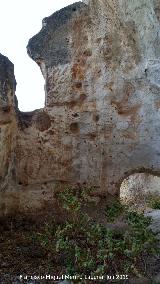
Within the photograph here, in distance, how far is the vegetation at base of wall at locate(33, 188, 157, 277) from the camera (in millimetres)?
5150

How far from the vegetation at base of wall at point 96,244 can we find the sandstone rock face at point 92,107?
0.75m

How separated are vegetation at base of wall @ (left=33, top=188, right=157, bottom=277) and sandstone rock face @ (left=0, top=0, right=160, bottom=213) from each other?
0.75 m

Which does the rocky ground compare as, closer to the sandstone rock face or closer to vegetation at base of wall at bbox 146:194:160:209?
the sandstone rock face

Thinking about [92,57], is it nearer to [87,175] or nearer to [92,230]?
[87,175]

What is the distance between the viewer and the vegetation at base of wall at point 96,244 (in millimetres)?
5150

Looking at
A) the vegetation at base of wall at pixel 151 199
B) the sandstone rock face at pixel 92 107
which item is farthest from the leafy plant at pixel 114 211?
the vegetation at base of wall at pixel 151 199

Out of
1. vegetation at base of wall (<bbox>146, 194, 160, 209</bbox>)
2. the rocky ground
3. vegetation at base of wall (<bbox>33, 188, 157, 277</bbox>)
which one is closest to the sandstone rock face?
the rocky ground

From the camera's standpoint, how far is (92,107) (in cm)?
687

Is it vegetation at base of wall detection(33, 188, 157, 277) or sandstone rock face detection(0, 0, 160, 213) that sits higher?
sandstone rock face detection(0, 0, 160, 213)

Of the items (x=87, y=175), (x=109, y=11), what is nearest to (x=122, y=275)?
(x=87, y=175)

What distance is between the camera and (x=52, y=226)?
6.26m

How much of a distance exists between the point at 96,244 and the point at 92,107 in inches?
84.6

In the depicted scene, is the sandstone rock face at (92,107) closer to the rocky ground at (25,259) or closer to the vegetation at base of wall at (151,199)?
the rocky ground at (25,259)

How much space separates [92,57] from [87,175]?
1.75m
